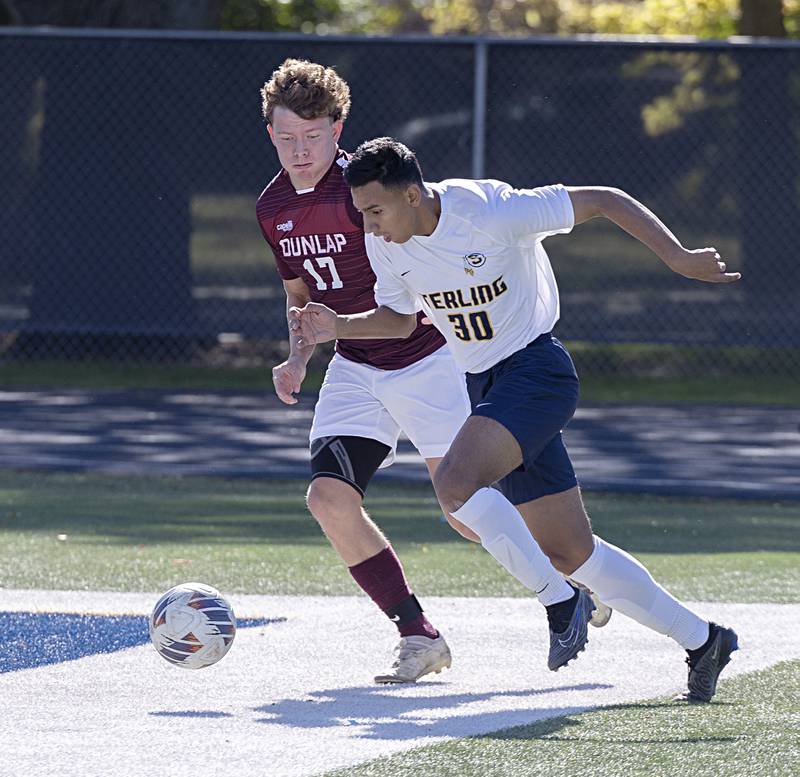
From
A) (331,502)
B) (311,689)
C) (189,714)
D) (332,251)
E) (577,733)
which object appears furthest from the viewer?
(332,251)

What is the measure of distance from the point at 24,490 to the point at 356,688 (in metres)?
5.74

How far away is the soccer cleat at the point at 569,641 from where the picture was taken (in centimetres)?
535

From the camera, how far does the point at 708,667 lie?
5.50m

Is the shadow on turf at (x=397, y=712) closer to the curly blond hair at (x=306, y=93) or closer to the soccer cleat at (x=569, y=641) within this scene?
the soccer cleat at (x=569, y=641)

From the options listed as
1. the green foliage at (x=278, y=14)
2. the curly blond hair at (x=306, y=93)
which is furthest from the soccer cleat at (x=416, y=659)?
the green foliage at (x=278, y=14)

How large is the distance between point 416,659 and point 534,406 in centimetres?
104

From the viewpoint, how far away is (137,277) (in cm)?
1476

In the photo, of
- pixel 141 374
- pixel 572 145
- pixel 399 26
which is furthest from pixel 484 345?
pixel 399 26

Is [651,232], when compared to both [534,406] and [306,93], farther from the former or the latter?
[306,93]

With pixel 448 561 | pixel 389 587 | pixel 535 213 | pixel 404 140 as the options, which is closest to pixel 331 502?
pixel 389 587

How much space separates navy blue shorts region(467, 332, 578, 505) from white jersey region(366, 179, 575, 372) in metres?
0.06

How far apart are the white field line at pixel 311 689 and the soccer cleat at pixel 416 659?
0.06 m

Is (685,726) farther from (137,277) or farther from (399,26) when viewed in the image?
(399,26)

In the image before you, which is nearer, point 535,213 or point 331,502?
point 535,213
